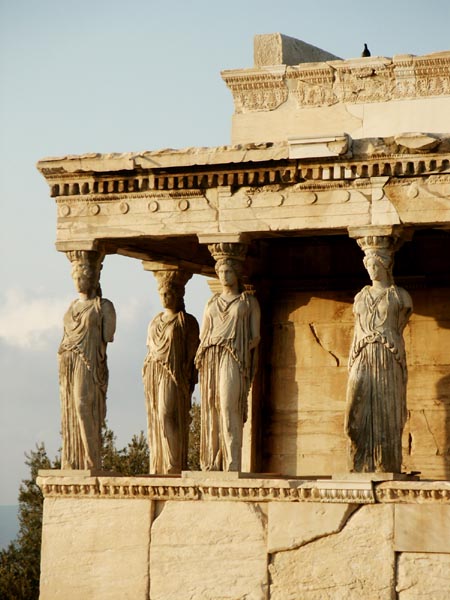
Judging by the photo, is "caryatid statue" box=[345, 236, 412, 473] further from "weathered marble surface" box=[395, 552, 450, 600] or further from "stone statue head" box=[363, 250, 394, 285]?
"weathered marble surface" box=[395, 552, 450, 600]

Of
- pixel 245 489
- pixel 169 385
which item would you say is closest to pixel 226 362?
pixel 245 489

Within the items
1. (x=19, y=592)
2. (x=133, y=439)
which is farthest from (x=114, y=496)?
(x=133, y=439)

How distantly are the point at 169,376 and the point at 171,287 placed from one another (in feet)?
2.99

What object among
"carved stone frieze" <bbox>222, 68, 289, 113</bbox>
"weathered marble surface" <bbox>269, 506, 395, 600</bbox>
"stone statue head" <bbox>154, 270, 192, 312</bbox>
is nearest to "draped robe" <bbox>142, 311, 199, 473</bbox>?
"stone statue head" <bbox>154, 270, 192, 312</bbox>

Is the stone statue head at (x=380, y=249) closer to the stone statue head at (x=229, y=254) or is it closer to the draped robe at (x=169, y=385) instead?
the stone statue head at (x=229, y=254)

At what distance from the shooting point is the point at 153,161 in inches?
706

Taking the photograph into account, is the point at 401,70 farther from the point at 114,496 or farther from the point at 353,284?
the point at 114,496

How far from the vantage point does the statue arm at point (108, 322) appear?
59.9 ft

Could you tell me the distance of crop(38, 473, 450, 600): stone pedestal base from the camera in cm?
1658

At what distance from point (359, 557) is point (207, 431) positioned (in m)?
1.89

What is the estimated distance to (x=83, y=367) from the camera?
18125 mm

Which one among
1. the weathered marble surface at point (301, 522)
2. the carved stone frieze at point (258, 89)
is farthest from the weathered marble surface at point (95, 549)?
the carved stone frieze at point (258, 89)

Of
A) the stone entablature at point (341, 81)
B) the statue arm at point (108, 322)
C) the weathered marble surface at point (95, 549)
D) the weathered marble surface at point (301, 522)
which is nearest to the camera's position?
the weathered marble surface at point (301, 522)

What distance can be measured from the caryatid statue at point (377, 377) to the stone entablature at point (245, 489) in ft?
0.97
